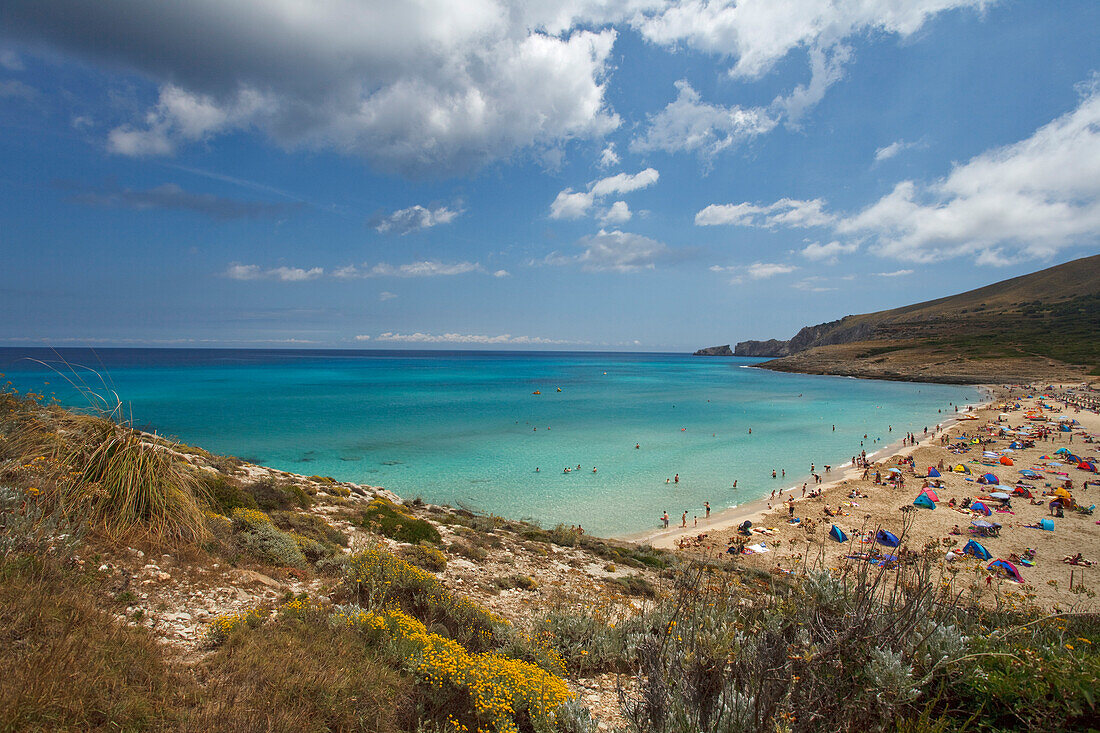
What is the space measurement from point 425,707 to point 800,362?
173 metres

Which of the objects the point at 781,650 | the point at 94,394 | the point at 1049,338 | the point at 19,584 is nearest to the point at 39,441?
the point at 94,394

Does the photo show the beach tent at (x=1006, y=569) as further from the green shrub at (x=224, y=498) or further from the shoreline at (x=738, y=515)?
the green shrub at (x=224, y=498)

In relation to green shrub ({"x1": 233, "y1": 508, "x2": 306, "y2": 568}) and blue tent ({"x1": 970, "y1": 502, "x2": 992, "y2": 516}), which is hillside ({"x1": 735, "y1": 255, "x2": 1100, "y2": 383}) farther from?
green shrub ({"x1": 233, "y1": 508, "x2": 306, "y2": 568})

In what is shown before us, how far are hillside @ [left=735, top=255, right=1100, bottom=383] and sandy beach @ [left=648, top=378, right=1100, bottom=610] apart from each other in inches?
3092

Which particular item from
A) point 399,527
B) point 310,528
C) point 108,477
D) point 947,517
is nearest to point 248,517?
point 310,528

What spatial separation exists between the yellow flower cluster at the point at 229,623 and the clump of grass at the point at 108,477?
2.00 metres

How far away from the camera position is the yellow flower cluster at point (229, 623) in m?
4.58

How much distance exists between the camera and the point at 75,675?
315cm

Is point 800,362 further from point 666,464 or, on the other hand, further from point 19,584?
point 19,584

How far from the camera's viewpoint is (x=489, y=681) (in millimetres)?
4344

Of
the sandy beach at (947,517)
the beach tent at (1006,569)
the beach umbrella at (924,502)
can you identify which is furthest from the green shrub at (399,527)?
the beach umbrella at (924,502)

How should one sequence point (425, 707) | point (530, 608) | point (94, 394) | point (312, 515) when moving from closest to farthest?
point (425, 707) → point (94, 394) → point (530, 608) → point (312, 515)

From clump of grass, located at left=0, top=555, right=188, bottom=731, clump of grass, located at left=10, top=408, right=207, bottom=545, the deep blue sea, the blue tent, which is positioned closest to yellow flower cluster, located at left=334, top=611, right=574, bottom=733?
clump of grass, located at left=0, top=555, right=188, bottom=731

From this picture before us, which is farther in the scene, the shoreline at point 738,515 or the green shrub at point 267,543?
the shoreline at point 738,515
